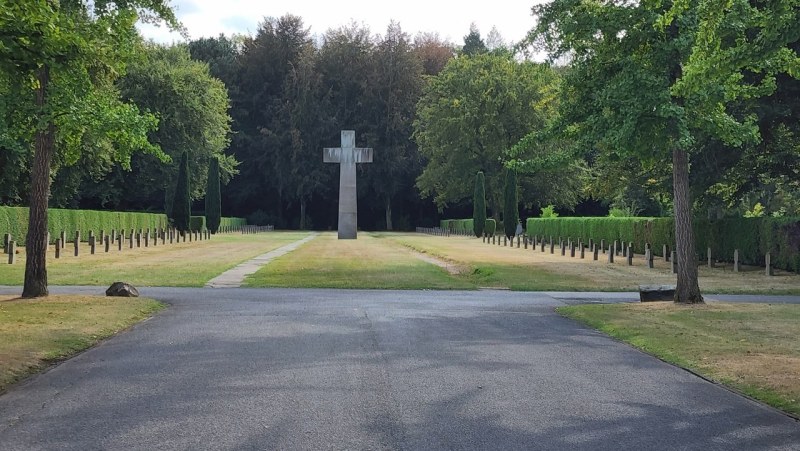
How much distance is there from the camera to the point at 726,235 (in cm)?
2959

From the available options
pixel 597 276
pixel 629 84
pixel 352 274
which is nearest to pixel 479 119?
pixel 597 276

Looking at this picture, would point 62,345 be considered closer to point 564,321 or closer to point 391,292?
point 564,321

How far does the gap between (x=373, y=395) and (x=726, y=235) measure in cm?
2544

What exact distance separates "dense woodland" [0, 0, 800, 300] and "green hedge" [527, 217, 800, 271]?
1.37m

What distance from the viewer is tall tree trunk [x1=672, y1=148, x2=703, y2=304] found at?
16.0 m

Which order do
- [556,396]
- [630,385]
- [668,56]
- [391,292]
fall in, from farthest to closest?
[391,292]
[668,56]
[630,385]
[556,396]

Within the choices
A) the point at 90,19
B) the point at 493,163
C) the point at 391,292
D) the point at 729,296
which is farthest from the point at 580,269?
the point at 493,163

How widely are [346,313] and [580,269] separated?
649 inches

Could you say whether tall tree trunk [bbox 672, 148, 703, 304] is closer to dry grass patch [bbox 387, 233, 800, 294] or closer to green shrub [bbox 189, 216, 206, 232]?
dry grass patch [bbox 387, 233, 800, 294]

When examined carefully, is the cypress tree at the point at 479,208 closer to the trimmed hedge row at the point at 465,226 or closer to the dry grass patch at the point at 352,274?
the trimmed hedge row at the point at 465,226

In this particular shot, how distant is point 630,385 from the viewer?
802cm

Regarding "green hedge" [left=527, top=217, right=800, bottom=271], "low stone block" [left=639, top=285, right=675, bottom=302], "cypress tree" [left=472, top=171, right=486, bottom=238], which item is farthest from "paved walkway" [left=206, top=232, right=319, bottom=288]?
"cypress tree" [left=472, top=171, right=486, bottom=238]

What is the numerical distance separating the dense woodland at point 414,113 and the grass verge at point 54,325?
6.93 ft

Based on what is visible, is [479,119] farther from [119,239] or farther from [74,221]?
[74,221]
